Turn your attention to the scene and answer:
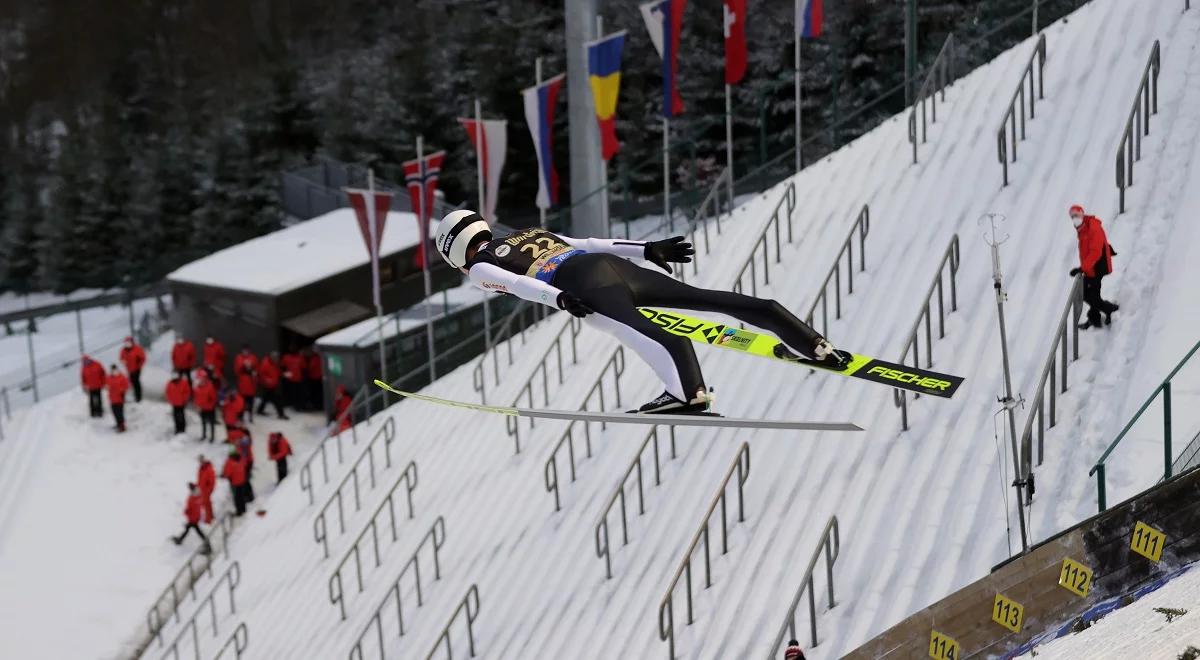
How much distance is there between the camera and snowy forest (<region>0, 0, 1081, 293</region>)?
31562mm

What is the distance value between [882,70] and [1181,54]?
15119 mm

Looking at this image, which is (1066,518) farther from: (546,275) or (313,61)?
(313,61)

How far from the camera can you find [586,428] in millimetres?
14500

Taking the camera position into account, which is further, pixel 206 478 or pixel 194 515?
pixel 206 478

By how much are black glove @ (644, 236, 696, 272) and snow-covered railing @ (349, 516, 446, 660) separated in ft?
18.4

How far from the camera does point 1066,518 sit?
31.0ft

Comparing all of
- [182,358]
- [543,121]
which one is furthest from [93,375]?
[543,121]

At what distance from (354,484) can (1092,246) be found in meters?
9.89

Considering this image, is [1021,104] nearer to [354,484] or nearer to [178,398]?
[354,484]

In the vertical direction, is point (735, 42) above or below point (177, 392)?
above

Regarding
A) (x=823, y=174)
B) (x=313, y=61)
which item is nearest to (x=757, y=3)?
(x=313, y=61)

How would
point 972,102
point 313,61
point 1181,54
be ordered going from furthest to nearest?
point 313,61 < point 972,102 < point 1181,54

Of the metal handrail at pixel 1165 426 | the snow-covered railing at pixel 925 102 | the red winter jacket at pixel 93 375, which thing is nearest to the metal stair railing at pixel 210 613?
the red winter jacket at pixel 93 375

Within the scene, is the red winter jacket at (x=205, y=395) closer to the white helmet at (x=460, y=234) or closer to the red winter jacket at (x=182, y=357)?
the red winter jacket at (x=182, y=357)
